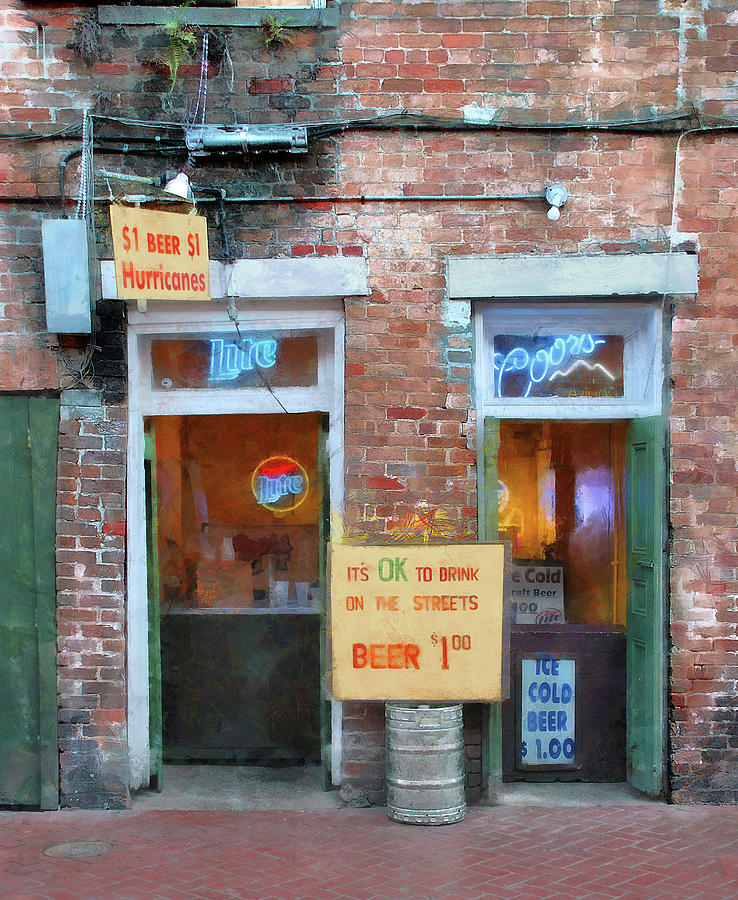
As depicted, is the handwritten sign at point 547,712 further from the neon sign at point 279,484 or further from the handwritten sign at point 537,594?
the neon sign at point 279,484

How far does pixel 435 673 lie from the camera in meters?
Answer: 5.78

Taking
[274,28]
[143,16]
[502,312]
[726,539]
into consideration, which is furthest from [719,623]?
[143,16]

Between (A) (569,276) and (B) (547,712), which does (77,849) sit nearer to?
(B) (547,712)

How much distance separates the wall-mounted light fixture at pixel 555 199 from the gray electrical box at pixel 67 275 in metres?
2.72

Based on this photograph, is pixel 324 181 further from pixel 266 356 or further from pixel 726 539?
pixel 726 539

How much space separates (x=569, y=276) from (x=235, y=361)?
2122 millimetres

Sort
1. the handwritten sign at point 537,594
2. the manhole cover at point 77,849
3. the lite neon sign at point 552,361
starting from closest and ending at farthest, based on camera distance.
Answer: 1. the manhole cover at point 77,849
2. the lite neon sign at point 552,361
3. the handwritten sign at point 537,594

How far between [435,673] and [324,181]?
9.78 feet

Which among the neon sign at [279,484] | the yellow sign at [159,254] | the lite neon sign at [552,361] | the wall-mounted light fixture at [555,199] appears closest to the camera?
the yellow sign at [159,254]

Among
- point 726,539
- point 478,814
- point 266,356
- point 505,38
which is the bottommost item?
point 478,814

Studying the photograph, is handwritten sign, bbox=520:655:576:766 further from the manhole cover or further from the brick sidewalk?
the manhole cover

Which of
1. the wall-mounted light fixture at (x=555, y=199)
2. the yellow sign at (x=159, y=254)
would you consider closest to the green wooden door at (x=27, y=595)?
the yellow sign at (x=159, y=254)

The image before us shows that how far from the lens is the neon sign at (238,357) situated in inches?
248

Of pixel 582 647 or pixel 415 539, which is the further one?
pixel 582 647
